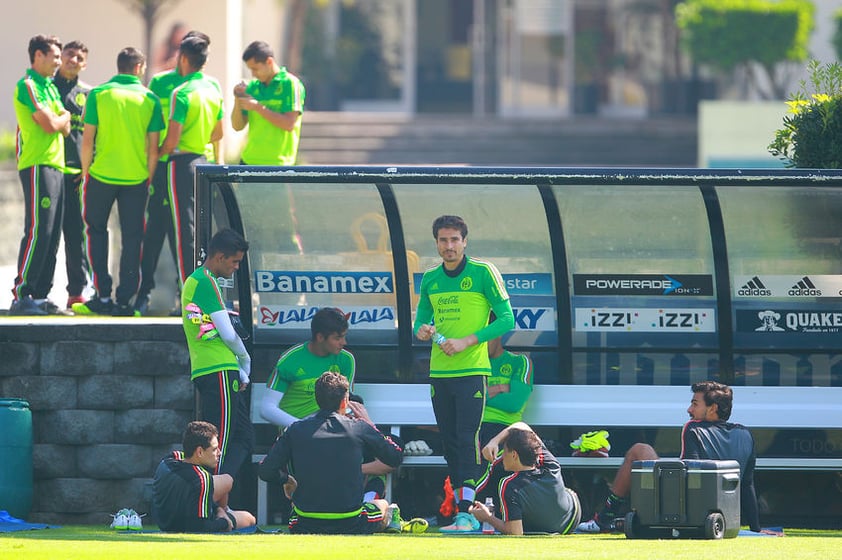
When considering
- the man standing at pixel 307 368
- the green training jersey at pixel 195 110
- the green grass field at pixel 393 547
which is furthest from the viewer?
the green training jersey at pixel 195 110

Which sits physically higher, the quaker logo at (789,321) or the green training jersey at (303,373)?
the quaker logo at (789,321)

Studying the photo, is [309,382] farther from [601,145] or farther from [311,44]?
[311,44]

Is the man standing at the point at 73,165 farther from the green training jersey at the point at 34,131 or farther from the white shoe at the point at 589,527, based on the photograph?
the white shoe at the point at 589,527

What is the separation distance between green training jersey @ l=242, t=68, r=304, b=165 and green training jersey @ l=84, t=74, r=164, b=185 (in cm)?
71

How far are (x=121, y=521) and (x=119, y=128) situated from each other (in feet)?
10.9

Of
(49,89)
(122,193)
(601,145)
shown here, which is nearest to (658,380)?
(122,193)

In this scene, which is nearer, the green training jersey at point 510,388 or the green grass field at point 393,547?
the green grass field at point 393,547

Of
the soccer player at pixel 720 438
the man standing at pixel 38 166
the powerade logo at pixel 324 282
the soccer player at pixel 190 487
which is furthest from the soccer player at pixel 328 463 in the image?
the man standing at pixel 38 166

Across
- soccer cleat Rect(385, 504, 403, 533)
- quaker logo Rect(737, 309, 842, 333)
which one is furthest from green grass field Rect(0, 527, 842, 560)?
quaker logo Rect(737, 309, 842, 333)

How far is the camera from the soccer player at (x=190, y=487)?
9.34m

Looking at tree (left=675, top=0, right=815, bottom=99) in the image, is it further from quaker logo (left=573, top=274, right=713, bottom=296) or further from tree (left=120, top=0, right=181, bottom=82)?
quaker logo (left=573, top=274, right=713, bottom=296)

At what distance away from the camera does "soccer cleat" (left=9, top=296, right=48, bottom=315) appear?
12.2 metres

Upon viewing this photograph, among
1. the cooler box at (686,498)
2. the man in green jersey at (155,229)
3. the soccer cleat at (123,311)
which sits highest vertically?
the man in green jersey at (155,229)

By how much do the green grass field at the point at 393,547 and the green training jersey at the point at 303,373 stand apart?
50.1 inches
